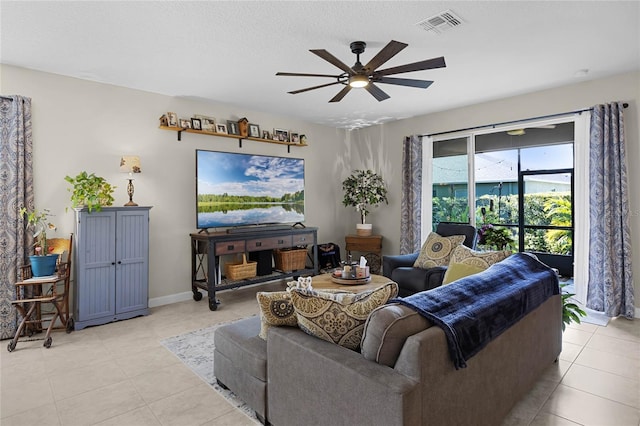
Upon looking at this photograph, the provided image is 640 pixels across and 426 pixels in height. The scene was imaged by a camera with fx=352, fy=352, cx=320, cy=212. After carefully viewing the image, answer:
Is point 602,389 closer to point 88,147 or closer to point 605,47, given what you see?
point 605,47

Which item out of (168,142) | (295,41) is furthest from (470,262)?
(168,142)

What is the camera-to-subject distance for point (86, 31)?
277 centimetres

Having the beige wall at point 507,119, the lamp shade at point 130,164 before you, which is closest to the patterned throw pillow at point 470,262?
the beige wall at point 507,119

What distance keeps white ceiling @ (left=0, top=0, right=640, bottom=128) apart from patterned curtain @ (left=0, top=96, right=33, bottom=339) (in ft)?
1.79

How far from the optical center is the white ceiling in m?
2.49

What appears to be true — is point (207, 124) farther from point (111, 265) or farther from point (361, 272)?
point (361, 272)

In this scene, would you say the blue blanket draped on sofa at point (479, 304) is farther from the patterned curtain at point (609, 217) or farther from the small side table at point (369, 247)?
the small side table at point (369, 247)

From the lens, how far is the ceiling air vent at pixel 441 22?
8.46 ft

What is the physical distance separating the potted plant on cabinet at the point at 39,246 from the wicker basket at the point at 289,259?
8.55 ft

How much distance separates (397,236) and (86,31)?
15.6ft

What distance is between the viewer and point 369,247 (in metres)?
5.85

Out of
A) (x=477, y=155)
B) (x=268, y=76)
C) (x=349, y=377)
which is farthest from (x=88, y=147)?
(x=477, y=155)

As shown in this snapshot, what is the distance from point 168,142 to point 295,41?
2.36 meters

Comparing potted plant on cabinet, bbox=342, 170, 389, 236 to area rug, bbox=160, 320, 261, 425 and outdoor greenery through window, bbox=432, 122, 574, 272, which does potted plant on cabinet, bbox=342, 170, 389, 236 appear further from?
area rug, bbox=160, 320, 261, 425
